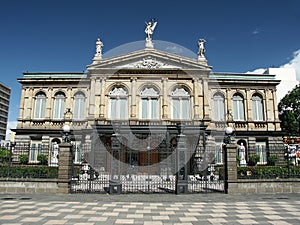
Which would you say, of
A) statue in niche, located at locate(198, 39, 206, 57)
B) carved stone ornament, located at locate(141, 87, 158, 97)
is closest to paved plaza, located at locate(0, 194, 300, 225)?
carved stone ornament, located at locate(141, 87, 158, 97)

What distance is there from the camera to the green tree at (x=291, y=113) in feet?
104

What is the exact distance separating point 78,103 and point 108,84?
167 inches

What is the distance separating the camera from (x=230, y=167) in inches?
517

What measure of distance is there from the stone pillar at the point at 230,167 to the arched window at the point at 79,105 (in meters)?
18.5

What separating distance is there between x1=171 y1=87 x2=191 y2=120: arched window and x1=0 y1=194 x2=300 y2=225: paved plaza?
14.3 meters

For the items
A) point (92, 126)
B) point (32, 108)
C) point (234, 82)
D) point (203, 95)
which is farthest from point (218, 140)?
point (32, 108)

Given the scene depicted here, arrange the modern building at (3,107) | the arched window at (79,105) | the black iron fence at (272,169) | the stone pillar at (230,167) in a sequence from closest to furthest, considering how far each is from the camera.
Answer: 1. the stone pillar at (230,167)
2. the black iron fence at (272,169)
3. the arched window at (79,105)
4. the modern building at (3,107)

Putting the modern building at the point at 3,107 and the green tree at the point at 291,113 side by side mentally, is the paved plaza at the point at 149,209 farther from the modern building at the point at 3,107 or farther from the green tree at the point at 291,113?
the modern building at the point at 3,107

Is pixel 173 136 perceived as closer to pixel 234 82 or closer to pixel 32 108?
pixel 234 82

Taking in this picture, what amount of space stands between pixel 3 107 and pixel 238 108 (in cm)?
8376

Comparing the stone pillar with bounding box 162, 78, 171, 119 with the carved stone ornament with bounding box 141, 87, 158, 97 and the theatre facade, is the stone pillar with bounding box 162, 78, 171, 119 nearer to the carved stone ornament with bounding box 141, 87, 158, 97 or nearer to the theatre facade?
the theatre facade

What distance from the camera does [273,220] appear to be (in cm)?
804

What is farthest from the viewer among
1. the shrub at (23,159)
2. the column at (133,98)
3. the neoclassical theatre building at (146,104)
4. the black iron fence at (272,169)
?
the column at (133,98)

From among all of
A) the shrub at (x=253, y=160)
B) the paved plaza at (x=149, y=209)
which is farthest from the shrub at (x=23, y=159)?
the shrub at (x=253, y=160)
